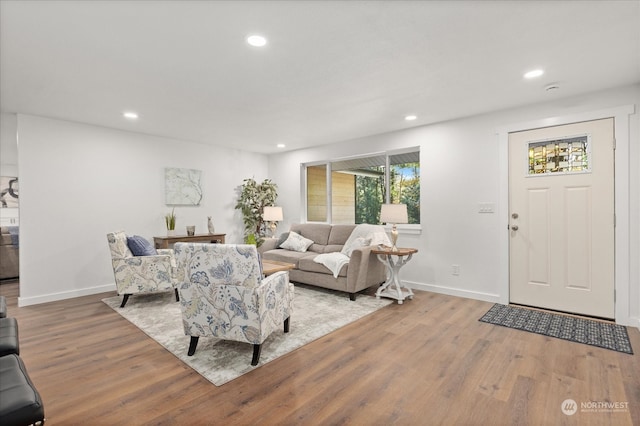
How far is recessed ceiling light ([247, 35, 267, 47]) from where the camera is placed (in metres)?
2.16

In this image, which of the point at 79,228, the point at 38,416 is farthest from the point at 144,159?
the point at 38,416

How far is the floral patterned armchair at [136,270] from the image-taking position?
144 inches

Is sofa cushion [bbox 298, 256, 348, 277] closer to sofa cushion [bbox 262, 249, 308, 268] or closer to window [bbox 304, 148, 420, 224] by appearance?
sofa cushion [bbox 262, 249, 308, 268]

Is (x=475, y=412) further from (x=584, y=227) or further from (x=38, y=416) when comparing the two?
(x=584, y=227)

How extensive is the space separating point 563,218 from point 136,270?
16.0 feet

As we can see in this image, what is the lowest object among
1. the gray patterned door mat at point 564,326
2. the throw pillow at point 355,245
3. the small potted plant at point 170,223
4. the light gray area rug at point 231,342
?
the gray patterned door mat at point 564,326

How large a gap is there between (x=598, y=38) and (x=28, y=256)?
6.16m

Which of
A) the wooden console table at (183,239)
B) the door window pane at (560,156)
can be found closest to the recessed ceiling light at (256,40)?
the door window pane at (560,156)

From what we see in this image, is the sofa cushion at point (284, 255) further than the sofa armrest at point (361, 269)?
Yes

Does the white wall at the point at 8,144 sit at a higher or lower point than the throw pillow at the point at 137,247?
higher

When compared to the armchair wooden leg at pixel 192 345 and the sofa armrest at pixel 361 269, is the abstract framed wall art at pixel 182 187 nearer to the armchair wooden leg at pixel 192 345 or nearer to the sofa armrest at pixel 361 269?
the sofa armrest at pixel 361 269

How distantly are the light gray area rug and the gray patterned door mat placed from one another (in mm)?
1248

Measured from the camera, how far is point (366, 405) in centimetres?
186

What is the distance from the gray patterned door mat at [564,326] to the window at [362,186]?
177 centimetres
